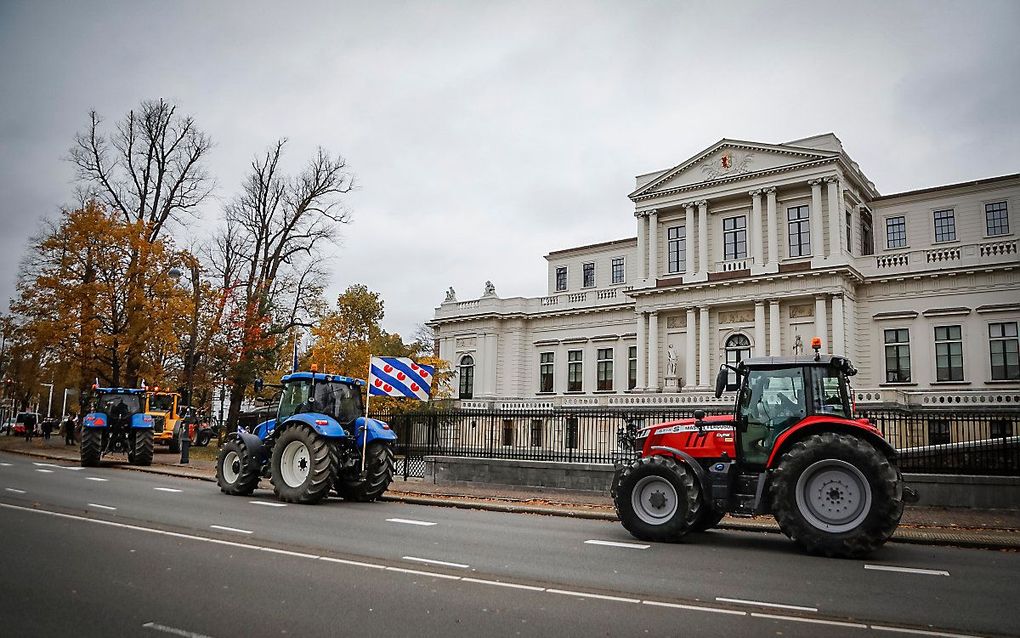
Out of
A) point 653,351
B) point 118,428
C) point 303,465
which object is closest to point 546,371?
point 653,351

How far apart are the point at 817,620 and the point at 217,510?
9970 millimetres

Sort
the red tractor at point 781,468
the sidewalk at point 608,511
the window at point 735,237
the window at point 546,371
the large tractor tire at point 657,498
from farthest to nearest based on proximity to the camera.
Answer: the window at point 546,371 < the window at point 735,237 < the sidewalk at point 608,511 < the large tractor tire at point 657,498 < the red tractor at point 781,468

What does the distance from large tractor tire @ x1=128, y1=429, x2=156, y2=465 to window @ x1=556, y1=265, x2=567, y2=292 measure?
113 feet

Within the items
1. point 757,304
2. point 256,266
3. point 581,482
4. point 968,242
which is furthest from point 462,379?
point 581,482

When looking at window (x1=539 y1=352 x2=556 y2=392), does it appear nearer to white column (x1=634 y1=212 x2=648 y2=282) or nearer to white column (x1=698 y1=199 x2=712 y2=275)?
white column (x1=634 y1=212 x2=648 y2=282)

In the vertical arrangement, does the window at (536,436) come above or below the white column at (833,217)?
below

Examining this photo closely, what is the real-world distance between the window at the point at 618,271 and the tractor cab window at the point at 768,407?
40.6 metres

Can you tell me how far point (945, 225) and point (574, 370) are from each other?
23.5 metres

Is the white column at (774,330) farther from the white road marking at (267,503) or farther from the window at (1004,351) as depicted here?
the white road marking at (267,503)

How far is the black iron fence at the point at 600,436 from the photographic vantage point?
1523 centimetres

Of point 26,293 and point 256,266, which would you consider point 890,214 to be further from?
point 26,293

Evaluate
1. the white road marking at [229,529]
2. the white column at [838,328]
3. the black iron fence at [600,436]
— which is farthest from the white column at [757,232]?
the white road marking at [229,529]

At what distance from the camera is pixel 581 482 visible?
17.0 m

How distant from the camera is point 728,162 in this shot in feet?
137
